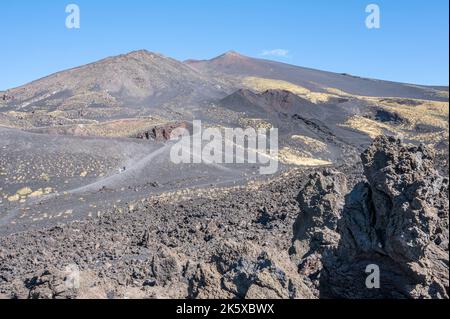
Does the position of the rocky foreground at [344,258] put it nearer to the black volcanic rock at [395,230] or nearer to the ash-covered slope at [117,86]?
the black volcanic rock at [395,230]

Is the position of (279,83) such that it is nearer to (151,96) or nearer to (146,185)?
(151,96)

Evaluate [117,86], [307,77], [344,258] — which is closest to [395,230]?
[344,258]

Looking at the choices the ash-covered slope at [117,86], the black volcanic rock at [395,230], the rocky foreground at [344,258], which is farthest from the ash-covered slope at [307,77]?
the black volcanic rock at [395,230]

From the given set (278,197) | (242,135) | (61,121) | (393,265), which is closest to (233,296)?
(393,265)

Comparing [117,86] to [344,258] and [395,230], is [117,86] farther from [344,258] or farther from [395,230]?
[395,230]
